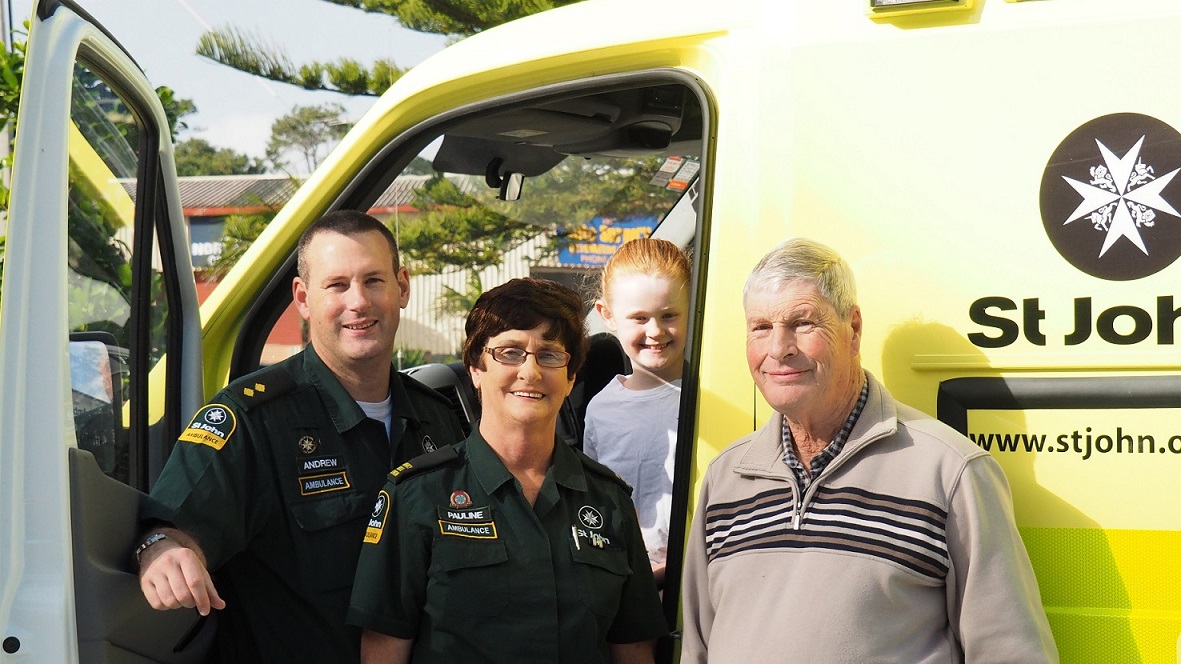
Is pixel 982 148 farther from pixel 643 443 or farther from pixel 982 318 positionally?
pixel 643 443

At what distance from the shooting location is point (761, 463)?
1908mm

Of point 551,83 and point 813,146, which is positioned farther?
point 551,83

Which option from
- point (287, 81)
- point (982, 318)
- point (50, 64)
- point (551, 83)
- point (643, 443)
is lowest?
point (643, 443)

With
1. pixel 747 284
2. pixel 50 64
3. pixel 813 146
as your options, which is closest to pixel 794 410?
pixel 747 284

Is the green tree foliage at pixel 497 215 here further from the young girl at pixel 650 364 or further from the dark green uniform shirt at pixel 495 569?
the dark green uniform shirt at pixel 495 569

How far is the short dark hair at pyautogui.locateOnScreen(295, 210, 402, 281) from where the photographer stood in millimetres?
2355

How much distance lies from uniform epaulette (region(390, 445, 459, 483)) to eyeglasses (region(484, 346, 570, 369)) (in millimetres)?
200

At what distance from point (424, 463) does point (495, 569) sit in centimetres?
24

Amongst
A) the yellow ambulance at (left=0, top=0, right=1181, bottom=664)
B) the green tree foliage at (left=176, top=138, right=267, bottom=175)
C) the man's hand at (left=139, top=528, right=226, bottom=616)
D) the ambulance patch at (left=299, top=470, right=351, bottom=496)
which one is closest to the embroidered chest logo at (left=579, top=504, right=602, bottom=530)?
the yellow ambulance at (left=0, top=0, right=1181, bottom=664)

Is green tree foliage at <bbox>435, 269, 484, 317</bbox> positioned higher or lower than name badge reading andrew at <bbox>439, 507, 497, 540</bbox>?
higher

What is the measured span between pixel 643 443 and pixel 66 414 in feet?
4.21

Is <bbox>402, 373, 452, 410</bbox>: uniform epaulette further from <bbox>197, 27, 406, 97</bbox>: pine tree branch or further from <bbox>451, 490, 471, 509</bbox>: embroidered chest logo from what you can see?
<bbox>197, 27, 406, 97</bbox>: pine tree branch

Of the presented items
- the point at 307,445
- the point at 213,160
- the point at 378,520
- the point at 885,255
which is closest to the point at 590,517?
the point at 378,520

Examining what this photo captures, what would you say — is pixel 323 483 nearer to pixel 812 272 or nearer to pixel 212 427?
pixel 212 427
